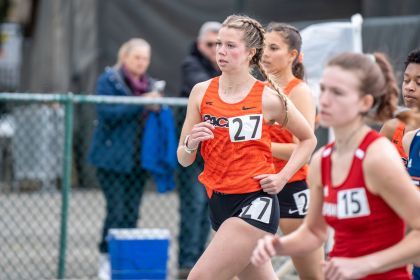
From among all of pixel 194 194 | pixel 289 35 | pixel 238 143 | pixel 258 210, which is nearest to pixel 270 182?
pixel 258 210

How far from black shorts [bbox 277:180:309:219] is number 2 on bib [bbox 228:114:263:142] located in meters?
0.90

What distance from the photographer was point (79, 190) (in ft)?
37.7

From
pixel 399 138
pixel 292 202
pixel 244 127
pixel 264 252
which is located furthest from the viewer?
pixel 292 202

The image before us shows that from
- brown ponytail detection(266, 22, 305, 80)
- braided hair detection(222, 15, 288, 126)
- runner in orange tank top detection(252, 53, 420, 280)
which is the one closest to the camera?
runner in orange tank top detection(252, 53, 420, 280)

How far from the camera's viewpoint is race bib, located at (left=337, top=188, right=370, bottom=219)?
371cm

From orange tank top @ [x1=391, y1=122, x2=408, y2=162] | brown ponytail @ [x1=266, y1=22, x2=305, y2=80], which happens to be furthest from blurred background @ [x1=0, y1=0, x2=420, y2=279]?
orange tank top @ [x1=391, y1=122, x2=408, y2=162]

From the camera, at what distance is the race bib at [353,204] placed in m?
3.71

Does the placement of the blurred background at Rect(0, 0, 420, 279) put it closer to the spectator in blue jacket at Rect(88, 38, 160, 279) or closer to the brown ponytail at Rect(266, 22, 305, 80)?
the spectator in blue jacket at Rect(88, 38, 160, 279)

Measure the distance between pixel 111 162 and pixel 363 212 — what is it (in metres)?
5.25

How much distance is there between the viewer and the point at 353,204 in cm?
372

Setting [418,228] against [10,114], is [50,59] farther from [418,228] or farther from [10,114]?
[418,228]

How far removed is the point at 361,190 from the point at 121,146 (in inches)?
204

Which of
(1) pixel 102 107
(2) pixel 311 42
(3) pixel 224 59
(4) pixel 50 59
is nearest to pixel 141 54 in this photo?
(1) pixel 102 107

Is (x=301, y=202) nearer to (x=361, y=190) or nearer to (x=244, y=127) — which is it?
(x=244, y=127)
